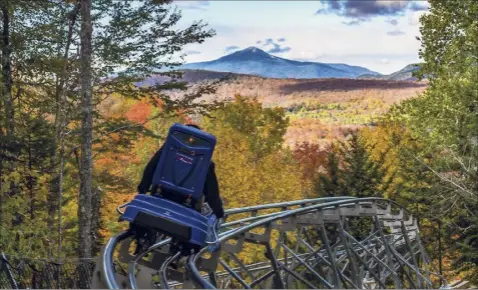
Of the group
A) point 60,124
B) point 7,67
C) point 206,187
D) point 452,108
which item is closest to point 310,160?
→ point 452,108

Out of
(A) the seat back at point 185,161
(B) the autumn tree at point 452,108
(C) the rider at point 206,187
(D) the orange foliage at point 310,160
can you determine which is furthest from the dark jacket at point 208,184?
(D) the orange foliage at point 310,160

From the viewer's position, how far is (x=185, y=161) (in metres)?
10.9

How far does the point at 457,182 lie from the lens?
29.2m

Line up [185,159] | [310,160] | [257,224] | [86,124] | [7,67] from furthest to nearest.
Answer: [310,160], [7,67], [86,124], [257,224], [185,159]

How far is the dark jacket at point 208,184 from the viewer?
11.2 m

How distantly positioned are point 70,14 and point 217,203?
527 inches

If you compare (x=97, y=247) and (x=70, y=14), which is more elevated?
(x=70, y=14)

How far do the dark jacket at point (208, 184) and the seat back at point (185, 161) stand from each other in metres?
0.16

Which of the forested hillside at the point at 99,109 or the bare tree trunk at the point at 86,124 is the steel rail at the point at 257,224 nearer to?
the forested hillside at the point at 99,109

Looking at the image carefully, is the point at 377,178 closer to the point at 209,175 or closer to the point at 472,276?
the point at 472,276

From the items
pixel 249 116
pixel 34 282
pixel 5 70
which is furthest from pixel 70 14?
pixel 249 116

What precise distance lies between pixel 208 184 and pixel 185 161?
0.57 m

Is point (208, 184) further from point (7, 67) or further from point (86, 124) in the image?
point (7, 67)

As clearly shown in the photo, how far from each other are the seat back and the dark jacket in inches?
6.3
